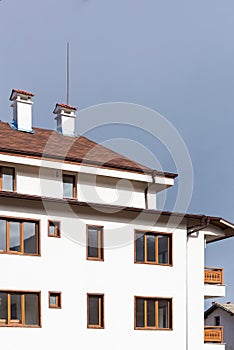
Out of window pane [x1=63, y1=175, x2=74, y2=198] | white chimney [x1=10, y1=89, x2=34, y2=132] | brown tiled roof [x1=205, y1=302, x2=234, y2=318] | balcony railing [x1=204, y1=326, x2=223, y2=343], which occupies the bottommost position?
balcony railing [x1=204, y1=326, x2=223, y2=343]

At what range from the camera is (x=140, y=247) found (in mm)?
32312

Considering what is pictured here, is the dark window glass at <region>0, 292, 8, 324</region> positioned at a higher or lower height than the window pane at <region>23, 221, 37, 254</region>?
lower

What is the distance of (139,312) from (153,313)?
0.66 m

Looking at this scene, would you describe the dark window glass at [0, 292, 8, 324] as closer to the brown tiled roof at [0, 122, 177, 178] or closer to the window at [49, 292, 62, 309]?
the window at [49, 292, 62, 309]

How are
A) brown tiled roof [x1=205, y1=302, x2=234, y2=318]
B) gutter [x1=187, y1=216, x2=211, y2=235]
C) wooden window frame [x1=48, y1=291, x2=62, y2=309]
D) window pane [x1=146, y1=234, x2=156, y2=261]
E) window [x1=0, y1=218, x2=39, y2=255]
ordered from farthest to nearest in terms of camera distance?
brown tiled roof [x1=205, y1=302, x2=234, y2=318] < gutter [x1=187, y1=216, x2=211, y2=235] < window pane [x1=146, y1=234, x2=156, y2=261] < wooden window frame [x1=48, y1=291, x2=62, y2=309] < window [x1=0, y1=218, x2=39, y2=255]

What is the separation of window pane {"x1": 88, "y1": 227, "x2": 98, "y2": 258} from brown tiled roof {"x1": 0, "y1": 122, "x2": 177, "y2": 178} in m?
3.23

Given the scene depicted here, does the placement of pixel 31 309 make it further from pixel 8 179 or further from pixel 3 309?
pixel 8 179

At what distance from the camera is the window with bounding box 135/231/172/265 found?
3222 cm

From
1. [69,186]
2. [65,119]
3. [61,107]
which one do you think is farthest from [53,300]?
[61,107]

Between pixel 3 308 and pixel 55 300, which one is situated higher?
pixel 55 300

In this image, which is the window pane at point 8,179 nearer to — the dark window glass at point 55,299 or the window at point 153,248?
the dark window glass at point 55,299

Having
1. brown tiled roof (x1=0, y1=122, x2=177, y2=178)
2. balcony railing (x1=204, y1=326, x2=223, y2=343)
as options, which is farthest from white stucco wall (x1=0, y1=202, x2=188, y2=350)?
brown tiled roof (x1=0, y1=122, x2=177, y2=178)

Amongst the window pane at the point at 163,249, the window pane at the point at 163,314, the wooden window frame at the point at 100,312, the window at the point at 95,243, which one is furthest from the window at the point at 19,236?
the window pane at the point at 163,314

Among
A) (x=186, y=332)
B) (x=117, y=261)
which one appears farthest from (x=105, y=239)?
(x=186, y=332)
